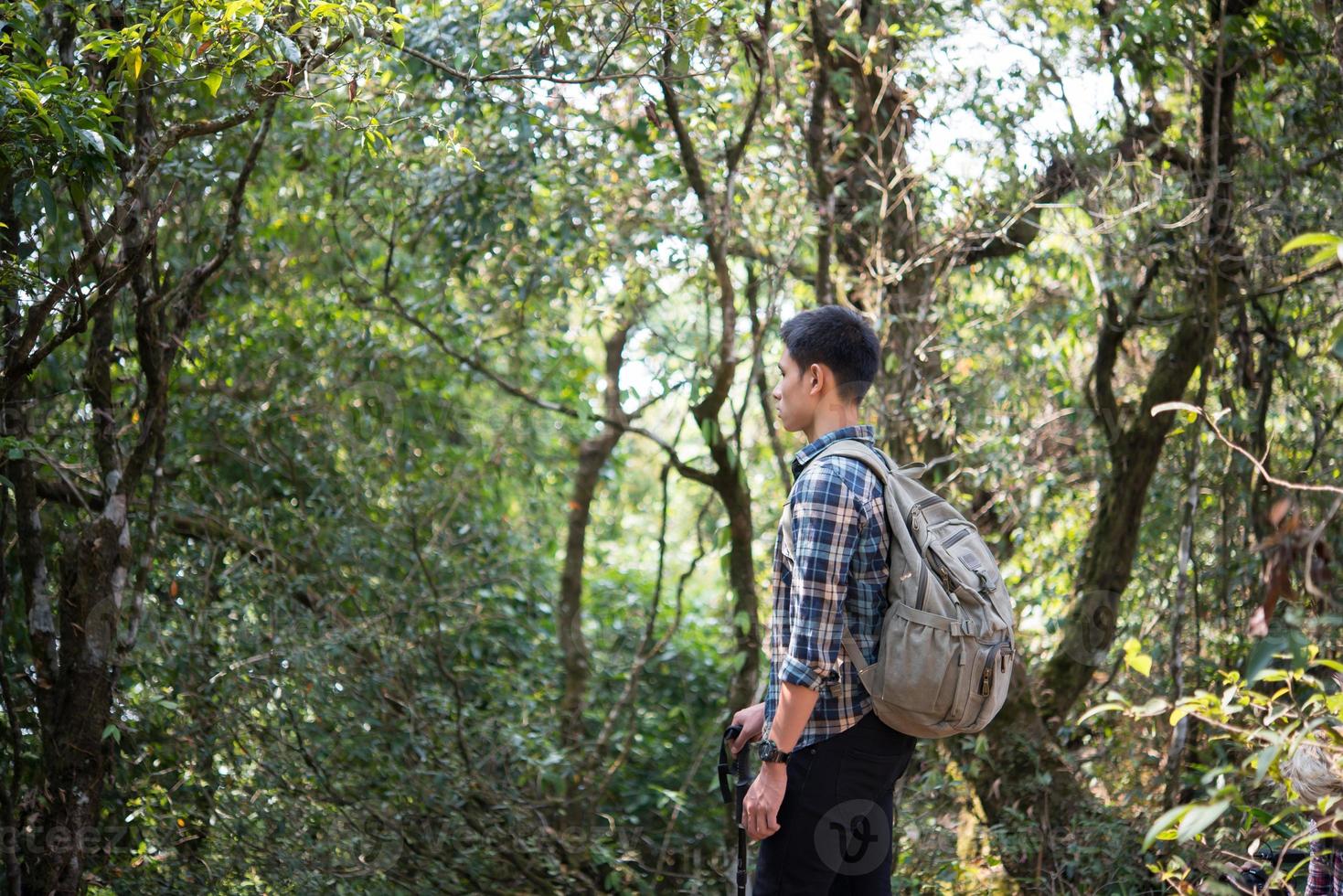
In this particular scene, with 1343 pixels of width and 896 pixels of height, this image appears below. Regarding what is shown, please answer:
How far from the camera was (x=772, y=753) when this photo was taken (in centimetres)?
216

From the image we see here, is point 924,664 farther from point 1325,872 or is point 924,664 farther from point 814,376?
point 1325,872

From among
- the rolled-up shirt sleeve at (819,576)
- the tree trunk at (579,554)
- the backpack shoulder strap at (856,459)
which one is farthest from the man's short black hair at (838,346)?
the tree trunk at (579,554)

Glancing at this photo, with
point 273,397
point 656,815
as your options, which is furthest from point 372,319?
point 656,815

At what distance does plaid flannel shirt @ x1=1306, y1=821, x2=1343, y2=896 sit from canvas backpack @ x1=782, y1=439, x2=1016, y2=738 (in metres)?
0.93

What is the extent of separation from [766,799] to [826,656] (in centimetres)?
30

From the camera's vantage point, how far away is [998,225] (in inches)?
189

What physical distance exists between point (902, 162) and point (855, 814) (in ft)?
11.0

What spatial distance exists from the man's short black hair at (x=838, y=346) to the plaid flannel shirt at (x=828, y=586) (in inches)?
5.3

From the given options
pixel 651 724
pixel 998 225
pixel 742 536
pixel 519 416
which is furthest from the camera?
pixel 519 416

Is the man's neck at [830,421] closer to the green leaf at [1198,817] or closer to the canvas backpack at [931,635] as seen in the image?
the canvas backpack at [931,635]

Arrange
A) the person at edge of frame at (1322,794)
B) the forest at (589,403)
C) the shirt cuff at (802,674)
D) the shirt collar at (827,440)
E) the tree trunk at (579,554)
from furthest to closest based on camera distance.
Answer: the tree trunk at (579,554)
the forest at (589,403)
the shirt collar at (827,440)
the shirt cuff at (802,674)
the person at edge of frame at (1322,794)

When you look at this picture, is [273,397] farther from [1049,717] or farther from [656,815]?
[1049,717]

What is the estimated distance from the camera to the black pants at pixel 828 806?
2205 mm
